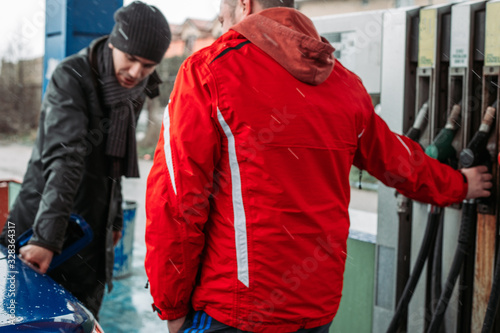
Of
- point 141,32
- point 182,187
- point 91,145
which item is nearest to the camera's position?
point 182,187

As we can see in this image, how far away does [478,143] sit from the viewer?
225 cm

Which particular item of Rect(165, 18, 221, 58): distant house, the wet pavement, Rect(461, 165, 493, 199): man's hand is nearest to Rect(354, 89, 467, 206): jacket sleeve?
Rect(461, 165, 493, 199): man's hand

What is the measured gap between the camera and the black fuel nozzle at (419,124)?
8.25 feet

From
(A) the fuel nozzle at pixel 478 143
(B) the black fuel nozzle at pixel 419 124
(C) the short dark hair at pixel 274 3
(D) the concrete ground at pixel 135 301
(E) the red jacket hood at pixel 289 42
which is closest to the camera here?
(E) the red jacket hood at pixel 289 42

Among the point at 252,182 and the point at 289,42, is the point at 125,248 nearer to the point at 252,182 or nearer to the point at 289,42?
the point at 252,182

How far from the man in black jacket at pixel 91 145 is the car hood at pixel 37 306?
0.49 metres

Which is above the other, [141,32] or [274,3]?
[141,32]

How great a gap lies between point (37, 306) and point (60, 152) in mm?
1018

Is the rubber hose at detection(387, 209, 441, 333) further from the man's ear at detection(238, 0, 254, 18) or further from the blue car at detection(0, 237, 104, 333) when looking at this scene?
the blue car at detection(0, 237, 104, 333)

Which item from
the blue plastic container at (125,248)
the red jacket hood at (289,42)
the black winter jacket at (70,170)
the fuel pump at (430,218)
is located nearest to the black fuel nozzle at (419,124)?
the fuel pump at (430,218)

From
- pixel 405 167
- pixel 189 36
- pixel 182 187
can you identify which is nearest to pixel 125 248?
pixel 405 167

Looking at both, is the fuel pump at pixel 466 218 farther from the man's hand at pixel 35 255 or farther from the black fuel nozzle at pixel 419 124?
the man's hand at pixel 35 255

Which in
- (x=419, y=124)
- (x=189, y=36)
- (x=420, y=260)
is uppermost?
(x=189, y=36)

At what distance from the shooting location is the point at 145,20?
9.68ft
